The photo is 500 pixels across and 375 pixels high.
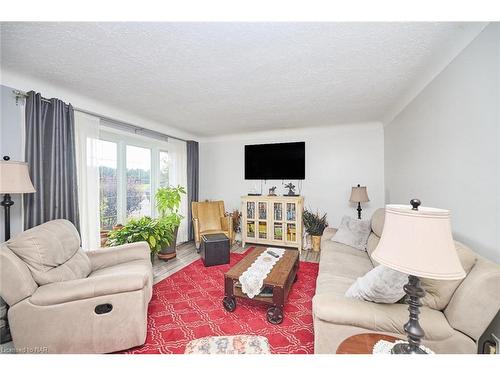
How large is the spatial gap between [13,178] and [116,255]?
104cm

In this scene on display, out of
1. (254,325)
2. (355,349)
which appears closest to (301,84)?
(355,349)

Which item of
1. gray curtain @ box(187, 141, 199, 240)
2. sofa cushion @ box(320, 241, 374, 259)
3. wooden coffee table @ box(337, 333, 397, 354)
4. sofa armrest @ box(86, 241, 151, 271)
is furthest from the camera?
gray curtain @ box(187, 141, 199, 240)

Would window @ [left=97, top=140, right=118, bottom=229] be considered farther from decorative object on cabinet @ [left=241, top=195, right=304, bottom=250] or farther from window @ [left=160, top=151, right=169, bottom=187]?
decorative object on cabinet @ [left=241, top=195, right=304, bottom=250]

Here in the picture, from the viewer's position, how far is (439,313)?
1184mm

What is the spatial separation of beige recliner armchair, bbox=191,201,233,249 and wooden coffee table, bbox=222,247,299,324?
159 centimetres

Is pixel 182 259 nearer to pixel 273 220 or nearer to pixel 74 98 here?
pixel 273 220

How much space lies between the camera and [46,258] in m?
1.57

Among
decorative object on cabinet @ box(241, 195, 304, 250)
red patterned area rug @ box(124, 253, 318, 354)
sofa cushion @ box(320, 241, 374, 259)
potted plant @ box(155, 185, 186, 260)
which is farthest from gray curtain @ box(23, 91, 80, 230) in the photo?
sofa cushion @ box(320, 241, 374, 259)

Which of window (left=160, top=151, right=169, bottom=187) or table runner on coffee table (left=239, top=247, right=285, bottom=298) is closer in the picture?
table runner on coffee table (left=239, top=247, right=285, bottom=298)

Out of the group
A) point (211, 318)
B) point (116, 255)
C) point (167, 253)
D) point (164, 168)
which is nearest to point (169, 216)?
point (167, 253)

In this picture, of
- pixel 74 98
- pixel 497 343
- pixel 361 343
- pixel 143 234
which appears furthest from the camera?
pixel 143 234

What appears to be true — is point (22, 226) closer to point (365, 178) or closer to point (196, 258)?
point (196, 258)

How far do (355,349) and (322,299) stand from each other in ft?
1.16

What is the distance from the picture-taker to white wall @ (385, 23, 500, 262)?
123 cm
